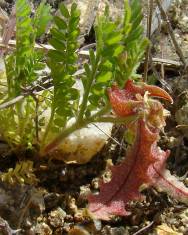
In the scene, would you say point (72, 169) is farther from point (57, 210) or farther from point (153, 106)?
point (153, 106)

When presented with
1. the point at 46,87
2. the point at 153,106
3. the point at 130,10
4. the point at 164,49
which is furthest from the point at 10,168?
the point at 164,49

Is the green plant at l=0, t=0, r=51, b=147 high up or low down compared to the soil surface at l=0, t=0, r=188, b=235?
up

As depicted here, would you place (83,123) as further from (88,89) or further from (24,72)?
(24,72)

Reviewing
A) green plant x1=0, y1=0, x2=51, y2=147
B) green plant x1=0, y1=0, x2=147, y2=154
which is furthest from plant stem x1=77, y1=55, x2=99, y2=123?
green plant x1=0, y1=0, x2=51, y2=147

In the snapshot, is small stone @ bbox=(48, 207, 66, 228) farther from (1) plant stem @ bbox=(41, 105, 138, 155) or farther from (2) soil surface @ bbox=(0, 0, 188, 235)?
(1) plant stem @ bbox=(41, 105, 138, 155)

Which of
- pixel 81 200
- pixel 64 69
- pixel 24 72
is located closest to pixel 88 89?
pixel 64 69

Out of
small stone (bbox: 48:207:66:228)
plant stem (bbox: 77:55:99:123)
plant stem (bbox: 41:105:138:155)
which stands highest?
plant stem (bbox: 77:55:99:123)
